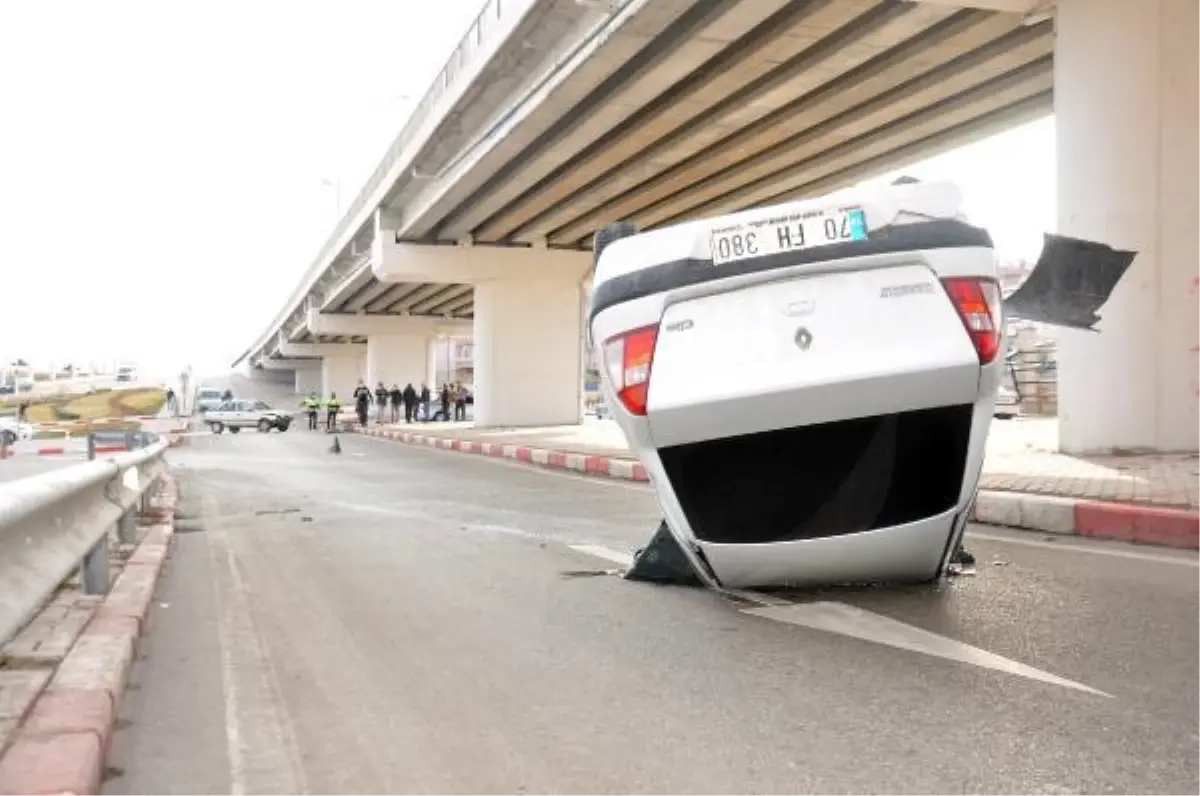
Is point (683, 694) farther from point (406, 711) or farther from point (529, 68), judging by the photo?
point (529, 68)

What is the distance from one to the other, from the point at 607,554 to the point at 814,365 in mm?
3066

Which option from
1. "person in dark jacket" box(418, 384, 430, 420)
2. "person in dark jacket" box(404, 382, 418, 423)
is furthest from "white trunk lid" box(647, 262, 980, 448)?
"person in dark jacket" box(418, 384, 430, 420)

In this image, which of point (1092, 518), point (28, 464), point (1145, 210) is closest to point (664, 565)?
point (1092, 518)

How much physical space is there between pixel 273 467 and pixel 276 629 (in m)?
14.2

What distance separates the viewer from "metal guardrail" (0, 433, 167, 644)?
3428mm

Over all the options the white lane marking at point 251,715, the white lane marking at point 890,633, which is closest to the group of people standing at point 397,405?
the white lane marking at point 251,715

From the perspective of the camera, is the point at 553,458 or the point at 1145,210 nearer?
the point at 1145,210

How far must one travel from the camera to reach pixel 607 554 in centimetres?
708

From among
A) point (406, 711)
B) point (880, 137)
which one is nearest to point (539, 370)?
point (880, 137)

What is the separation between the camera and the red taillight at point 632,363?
4.57m

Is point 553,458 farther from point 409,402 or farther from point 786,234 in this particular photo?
point 409,402

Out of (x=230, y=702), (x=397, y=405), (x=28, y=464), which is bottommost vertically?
(x=28, y=464)

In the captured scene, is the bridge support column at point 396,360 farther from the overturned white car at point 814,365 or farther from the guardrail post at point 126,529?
the overturned white car at point 814,365

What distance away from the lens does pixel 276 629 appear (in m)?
5.24
